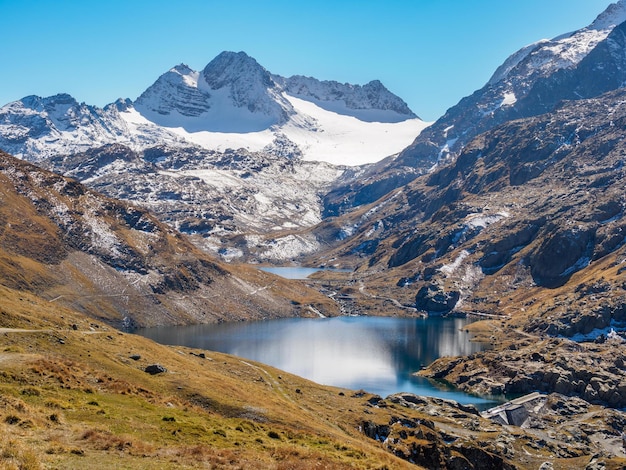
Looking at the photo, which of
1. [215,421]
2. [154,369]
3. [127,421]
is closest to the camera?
[127,421]

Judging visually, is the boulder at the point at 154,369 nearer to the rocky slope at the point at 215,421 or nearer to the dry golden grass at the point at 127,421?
the rocky slope at the point at 215,421

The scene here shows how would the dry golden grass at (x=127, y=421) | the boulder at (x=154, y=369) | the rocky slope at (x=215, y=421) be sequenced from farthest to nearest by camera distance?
the boulder at (x=154, y=369)
the rocky slope at (x=215, y=421)
the dry golden grass at (x=127, y=421)

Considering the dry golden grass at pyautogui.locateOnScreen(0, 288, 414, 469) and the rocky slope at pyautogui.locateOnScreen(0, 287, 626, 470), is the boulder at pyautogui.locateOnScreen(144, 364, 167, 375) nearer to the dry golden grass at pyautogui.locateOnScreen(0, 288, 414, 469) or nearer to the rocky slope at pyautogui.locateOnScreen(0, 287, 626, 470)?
the rocky slope at pyautogui.locateOnScreen(0, 287, 626, 470)

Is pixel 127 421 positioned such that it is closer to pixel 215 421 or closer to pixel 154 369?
pixel 215 421

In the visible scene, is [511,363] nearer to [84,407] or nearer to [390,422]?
[390,422]

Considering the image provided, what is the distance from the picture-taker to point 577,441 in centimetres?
11956

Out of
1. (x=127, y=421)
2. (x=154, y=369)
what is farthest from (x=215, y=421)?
(x=154, y=369)

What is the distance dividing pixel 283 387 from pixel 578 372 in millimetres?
99469

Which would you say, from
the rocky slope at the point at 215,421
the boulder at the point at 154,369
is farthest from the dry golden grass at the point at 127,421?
the boulder at the point at 154,369

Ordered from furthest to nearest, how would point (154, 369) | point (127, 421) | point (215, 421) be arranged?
point (154, 369) < point (215, 421) < point (127, 421)

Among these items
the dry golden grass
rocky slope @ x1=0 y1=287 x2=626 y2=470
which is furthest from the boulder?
the dry golden grass

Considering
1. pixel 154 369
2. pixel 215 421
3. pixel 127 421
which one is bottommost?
pixel 154 369

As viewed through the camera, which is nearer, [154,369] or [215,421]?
[215,421]

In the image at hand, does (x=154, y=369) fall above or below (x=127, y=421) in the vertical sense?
below
